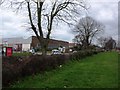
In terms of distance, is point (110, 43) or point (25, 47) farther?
point (110, 43)

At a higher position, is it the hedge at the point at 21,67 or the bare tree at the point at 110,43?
the bare tree at the point at 110,43

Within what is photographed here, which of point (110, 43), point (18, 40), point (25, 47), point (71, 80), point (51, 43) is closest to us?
point (71, 80)

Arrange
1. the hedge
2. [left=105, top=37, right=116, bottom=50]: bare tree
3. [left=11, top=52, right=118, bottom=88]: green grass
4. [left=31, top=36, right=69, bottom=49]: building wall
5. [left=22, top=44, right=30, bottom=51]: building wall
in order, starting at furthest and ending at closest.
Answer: [left=105, top=37, right=116, bottom=50]: bare tree → [left=22, top=44, right=30, bottom=51]: building wall → [left=31, top=36, right=69, bottom=49]: building wall → [left=11, top=52, right=118, bottom=88]: green grass → the hedge

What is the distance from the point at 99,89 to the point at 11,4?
20.6m

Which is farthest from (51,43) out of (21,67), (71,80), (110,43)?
(21,67)

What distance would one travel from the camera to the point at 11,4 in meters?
29.8

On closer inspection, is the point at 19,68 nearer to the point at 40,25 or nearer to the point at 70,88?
the point at 70,88

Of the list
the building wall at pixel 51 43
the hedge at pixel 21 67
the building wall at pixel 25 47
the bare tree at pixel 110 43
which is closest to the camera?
the hedge at pixel 21 67

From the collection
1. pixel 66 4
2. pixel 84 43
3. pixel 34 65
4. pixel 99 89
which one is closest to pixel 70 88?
pixel 99 89

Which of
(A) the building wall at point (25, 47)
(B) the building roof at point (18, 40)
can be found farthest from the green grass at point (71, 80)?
(B) the building roof at point (18, 40)

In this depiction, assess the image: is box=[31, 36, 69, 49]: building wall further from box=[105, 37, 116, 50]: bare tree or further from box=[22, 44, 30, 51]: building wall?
box=[105, 37, 116, 50]: bare tree

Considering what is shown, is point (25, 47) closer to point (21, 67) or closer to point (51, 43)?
point (51, 43)

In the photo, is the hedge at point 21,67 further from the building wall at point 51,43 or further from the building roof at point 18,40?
the building roof at point 18,40

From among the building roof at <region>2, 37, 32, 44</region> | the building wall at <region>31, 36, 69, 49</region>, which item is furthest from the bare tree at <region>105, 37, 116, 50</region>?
the building roof at <region>2, 37, 32, 44</region>
